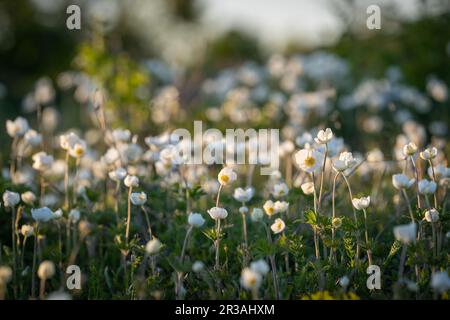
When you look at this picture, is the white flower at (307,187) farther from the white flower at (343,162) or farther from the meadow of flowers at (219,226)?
the white flower at (343,162)

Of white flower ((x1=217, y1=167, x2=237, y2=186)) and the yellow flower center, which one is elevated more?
the yellow flower center

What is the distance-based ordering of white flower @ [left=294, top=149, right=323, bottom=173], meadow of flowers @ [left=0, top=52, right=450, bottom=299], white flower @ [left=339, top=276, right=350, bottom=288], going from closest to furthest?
white flower @ [left=339, top=276, right=350, bottom=288]
meadow of flowers @ [left=0, top=52, right=450, bottom=299]
white flower @ [left=294, top=149, right=323, bottom=173]

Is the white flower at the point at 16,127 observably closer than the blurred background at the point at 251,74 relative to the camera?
Yes

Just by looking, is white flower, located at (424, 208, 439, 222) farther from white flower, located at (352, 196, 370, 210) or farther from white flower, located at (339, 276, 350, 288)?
white flower, located at (339, 276, 350, 288)

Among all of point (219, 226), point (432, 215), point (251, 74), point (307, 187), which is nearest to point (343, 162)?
point (307, 187)

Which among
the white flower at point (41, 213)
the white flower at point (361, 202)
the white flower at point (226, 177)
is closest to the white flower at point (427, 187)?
the white flower at point (361, 202)

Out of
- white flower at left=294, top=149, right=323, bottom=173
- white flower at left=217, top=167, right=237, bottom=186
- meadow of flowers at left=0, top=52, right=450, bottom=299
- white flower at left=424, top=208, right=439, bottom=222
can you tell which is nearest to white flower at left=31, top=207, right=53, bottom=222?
meadow of flowers at left=0, top=52, right=450, bottom=299

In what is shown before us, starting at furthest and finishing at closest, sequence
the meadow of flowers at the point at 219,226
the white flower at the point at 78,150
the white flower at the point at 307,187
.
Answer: the white flower at the point at 78,150, the white flower at the point at 307,187, the meadow of flowers at the point at 219,226

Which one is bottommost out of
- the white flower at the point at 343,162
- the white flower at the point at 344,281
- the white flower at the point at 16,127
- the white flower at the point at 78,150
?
the white flower at the point at 344,281

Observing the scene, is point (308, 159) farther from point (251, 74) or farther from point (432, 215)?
point (251, 74)

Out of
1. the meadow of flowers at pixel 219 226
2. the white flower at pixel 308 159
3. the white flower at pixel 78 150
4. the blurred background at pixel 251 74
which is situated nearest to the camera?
the meadow of flowers at pixel 219 226

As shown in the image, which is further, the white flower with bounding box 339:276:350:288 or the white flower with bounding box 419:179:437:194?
the white flower with bounding box 419:179:437:194
